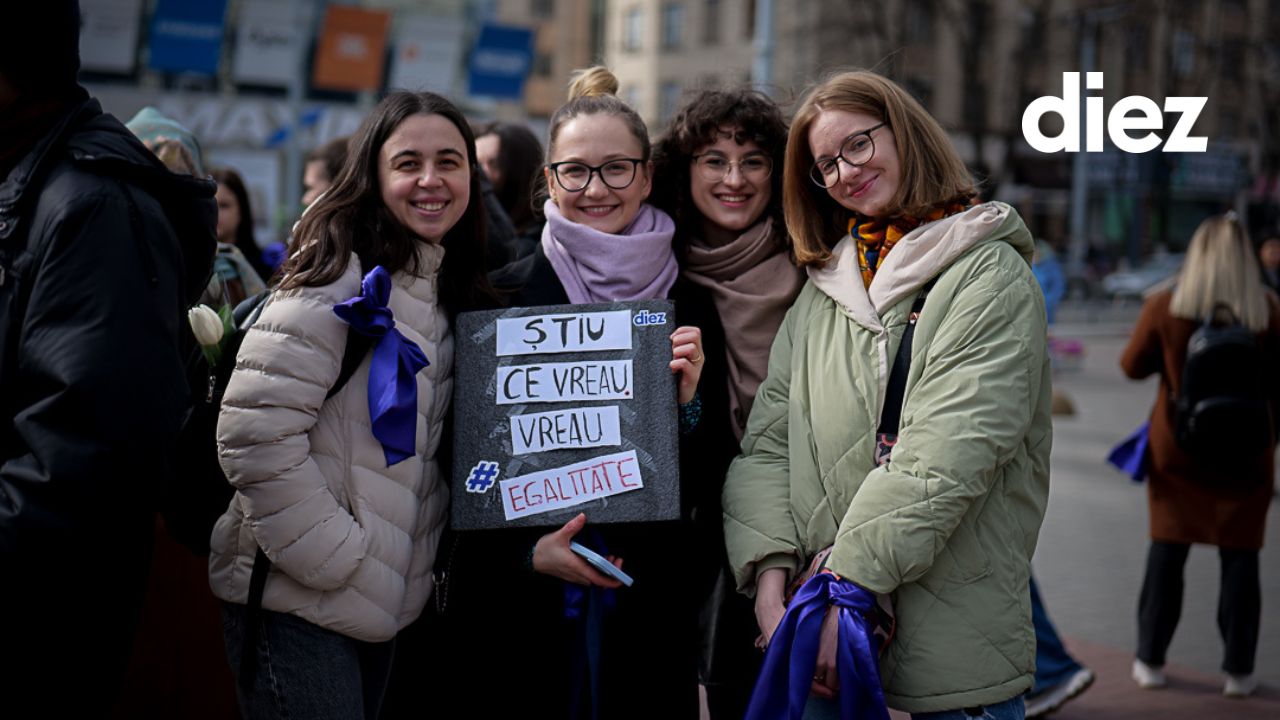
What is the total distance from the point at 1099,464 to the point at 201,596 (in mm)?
9084

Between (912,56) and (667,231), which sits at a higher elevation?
(912,56)

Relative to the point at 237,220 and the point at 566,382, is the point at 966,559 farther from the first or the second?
the point at 237,220

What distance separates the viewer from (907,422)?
264cm

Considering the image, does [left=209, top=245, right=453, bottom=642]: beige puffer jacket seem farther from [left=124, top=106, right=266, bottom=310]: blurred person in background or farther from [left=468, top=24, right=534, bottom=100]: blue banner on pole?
[left=468, top=24, right=534, bottom=100]: blue banner on pole

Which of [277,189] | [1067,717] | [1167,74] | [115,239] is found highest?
[1167,74]

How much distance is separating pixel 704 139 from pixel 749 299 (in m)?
0.50

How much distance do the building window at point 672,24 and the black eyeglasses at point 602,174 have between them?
4421 cm

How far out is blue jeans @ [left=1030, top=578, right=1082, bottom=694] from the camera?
5016 millimetres

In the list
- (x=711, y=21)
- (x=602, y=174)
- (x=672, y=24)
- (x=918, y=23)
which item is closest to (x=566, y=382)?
(x=602, y=174)

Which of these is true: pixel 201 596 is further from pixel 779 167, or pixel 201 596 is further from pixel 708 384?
pixel 779 167

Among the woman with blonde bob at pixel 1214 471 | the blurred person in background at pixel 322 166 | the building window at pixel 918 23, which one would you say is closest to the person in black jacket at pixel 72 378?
the blurred person in background at pixel 322 166

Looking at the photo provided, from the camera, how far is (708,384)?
3.23 m

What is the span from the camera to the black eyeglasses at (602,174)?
3.18m

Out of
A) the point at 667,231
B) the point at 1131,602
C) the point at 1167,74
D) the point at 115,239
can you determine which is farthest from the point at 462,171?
the point at 1167,74
